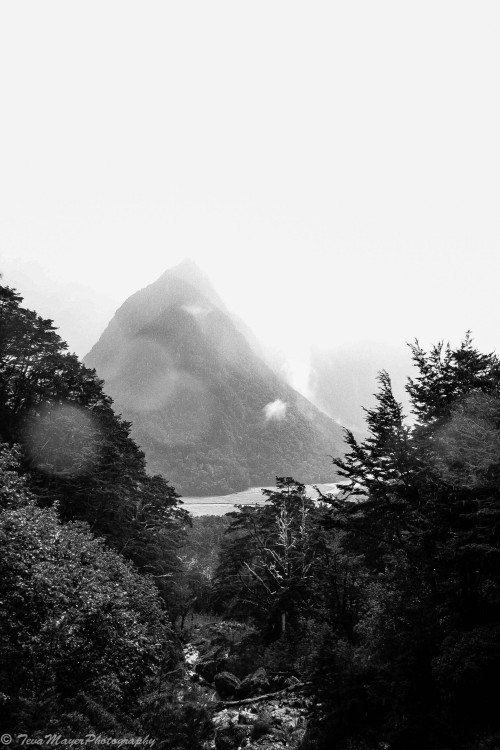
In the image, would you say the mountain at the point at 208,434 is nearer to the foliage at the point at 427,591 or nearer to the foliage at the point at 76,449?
the foliage at the point at 76,449

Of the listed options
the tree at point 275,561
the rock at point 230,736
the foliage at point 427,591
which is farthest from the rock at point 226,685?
the foliage at point 427,591

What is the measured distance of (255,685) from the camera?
21469 mm

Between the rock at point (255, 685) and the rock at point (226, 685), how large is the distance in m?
0.45

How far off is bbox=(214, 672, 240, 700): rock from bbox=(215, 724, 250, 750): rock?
17.3 ft

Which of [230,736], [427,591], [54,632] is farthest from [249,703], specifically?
[54,632]

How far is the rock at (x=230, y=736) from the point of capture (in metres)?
15.8

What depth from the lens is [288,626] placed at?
92.9 feet

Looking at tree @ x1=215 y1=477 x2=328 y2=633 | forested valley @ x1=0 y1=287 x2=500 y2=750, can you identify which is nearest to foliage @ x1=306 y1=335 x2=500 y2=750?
forested valley @ x1=0 y1=287 x2=500 y2=750

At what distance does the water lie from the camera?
111m

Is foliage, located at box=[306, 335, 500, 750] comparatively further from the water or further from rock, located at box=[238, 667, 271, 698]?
the water

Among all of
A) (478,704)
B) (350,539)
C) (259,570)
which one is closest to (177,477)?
(259,570)

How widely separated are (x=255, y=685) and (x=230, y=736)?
540 centimetres

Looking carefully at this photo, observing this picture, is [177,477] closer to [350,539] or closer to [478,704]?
[350,539]

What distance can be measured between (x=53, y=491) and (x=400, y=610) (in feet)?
73.0
